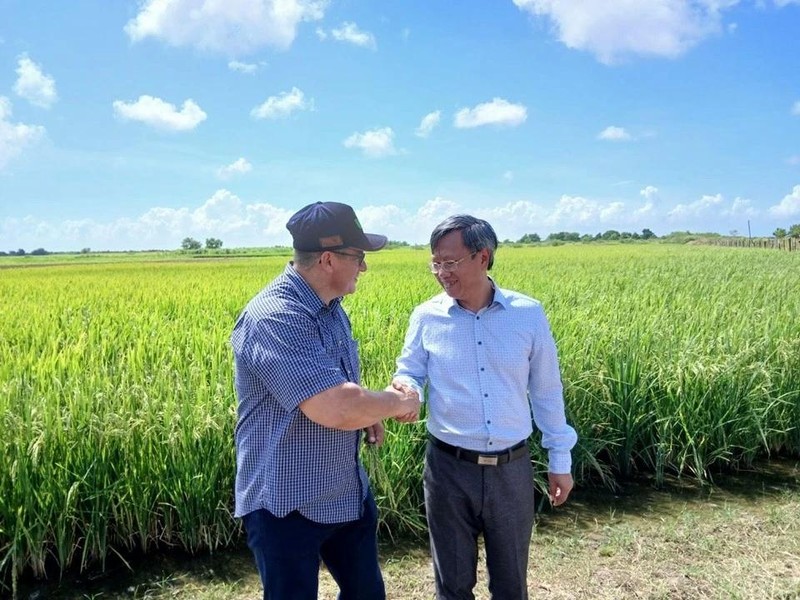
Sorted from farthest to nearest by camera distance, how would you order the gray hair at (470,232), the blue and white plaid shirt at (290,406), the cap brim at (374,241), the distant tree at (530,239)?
the distant tree at (530,239), the gray hair at (470,232), the cap brim at (374,241), the blue and white plaid shirt at (290,406)

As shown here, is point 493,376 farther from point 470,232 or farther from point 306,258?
point 306,258

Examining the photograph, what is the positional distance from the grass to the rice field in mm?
186

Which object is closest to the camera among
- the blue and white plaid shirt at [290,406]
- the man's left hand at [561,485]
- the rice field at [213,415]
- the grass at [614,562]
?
the blue and white plaid shirt at [290,406]

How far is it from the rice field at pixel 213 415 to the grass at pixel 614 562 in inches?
7.3

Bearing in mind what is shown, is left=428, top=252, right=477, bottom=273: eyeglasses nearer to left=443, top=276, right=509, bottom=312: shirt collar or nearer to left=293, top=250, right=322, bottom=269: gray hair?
left=443, top=276, right=509, bottom=312: shirt collar

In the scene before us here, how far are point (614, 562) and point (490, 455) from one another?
1560 mm

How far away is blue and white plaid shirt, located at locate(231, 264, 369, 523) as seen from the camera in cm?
157

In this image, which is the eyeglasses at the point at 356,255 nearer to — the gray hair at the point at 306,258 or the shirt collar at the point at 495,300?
the gray hair at the point at 306,258

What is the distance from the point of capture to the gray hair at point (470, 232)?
6.62ft

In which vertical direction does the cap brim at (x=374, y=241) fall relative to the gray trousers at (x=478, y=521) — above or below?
above

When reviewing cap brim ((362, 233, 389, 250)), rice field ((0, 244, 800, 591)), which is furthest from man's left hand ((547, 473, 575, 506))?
rice field ((0, 244, 800, 591))

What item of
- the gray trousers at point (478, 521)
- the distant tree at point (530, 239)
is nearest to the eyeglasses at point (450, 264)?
the gray trousers at point (478, 521)

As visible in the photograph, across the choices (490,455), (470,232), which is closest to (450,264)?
(470,232)

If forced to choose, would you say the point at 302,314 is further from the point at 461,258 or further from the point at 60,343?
the point at 60,343
